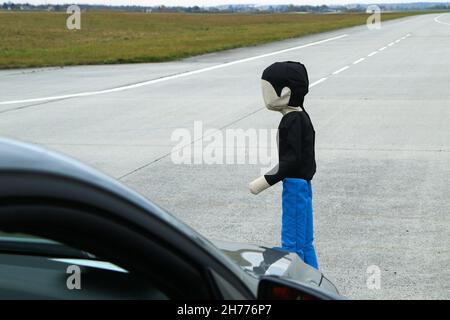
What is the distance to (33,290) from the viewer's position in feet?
8.14

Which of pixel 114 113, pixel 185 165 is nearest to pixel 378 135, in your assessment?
pixel 185 165

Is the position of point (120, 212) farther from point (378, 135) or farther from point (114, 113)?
point (114, 113)

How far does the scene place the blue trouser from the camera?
4.93 metres

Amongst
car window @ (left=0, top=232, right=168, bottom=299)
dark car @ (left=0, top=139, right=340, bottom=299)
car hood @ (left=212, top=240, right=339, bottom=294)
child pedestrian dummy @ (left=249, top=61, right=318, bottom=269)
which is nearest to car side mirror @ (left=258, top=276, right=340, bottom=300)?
dark car @ (left=0, top=139, right=340, bottom=299)

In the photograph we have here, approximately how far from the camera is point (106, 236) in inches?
74.2

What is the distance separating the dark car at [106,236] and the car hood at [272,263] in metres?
0.55

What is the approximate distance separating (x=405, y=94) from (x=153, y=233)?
1547 cm

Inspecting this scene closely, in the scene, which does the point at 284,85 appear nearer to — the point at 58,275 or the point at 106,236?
the point at 58,275

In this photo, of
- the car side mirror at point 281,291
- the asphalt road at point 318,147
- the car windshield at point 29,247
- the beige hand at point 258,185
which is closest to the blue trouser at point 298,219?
the beige hand at point 258,185

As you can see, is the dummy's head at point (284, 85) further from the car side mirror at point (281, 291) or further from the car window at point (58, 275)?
the car side mirror at point (281, 291)

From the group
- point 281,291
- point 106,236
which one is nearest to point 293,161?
point 281,291

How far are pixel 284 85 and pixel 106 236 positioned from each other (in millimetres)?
3331

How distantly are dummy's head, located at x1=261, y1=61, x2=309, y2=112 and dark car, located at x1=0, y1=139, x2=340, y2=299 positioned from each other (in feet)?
8.98

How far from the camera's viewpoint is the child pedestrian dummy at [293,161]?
4941 millimetres
